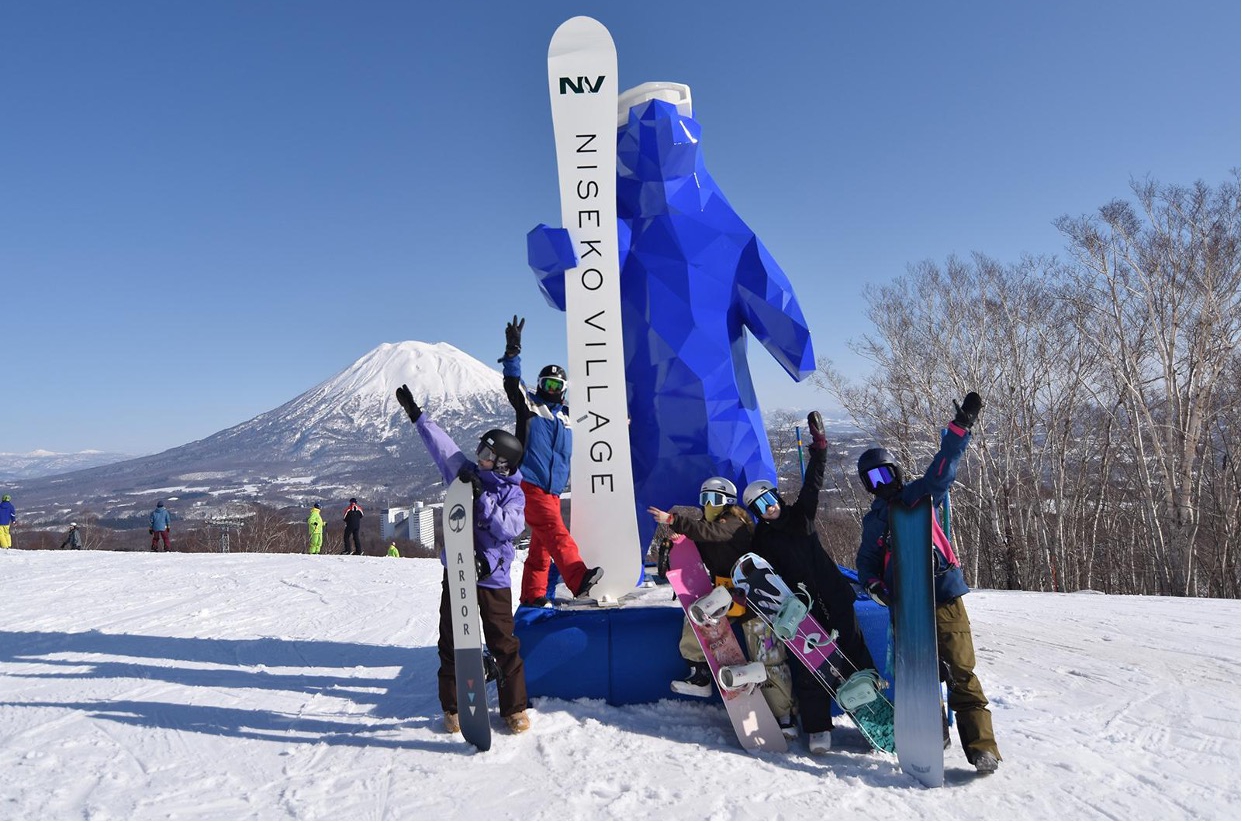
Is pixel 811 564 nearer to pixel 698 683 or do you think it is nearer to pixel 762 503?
pixel 762 503

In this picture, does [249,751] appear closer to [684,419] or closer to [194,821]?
[194,821]

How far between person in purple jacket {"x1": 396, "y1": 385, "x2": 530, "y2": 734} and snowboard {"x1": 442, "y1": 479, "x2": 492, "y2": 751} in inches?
3.2

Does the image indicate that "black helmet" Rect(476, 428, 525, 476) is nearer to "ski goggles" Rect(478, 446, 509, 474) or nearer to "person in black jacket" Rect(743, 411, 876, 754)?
"ski goggles" Rect(478, 446, 509, 474)

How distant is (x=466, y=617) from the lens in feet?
10.7

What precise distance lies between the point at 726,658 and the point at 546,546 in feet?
4.33

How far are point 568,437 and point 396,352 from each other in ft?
497

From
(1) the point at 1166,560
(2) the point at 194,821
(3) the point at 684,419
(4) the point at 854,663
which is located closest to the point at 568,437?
(3) the point at 684,419

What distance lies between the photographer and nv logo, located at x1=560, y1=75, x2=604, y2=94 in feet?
14.4

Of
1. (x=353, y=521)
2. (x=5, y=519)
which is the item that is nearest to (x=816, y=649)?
(x=353, y=521)

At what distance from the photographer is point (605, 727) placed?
3.43 metres

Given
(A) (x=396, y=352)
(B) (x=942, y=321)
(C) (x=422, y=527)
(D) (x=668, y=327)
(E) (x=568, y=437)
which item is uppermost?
(A) (x=396, y=352)

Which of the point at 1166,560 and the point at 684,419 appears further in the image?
the point at 1166,560

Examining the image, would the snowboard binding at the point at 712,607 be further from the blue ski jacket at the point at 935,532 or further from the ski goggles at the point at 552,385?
the ski goggles at the point at 552,385

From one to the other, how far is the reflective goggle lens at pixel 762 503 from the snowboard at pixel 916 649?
0.59 metres
